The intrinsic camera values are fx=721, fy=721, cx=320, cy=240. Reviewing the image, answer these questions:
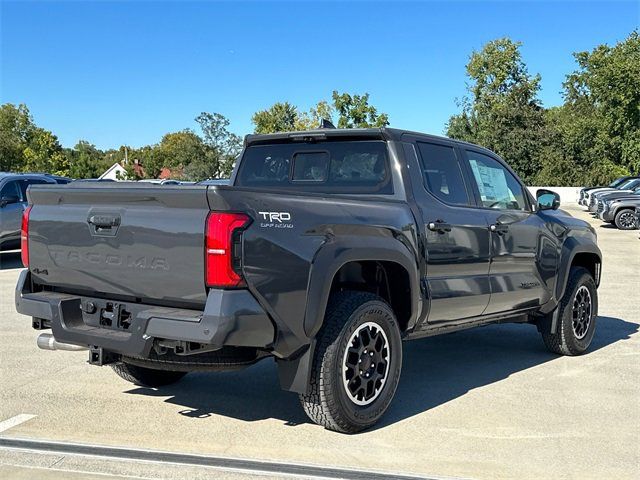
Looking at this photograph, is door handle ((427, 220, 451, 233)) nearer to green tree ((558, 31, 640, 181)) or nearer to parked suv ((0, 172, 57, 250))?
parked suv ((0, 172, 57, 250))

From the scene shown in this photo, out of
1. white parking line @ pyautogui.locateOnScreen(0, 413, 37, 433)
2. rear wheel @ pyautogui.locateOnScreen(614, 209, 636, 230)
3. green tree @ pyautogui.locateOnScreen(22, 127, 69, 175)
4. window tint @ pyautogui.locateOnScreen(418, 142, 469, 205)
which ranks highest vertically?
green tree @ pyautogui.locateOnScreen(22, 127, 69, 175)

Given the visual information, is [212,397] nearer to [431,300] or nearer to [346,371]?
[346,371]

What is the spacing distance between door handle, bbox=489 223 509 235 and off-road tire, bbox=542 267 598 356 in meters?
1.29

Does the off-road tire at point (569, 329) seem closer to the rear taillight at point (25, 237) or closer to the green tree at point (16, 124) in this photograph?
the rear taillight at point (25, 237)

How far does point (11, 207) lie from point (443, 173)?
38.9 ft

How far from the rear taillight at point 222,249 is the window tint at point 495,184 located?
2.87 meters

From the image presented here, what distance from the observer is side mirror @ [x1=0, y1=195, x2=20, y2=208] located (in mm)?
14859

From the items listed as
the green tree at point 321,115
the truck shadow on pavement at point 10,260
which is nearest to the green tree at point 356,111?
the green tree at point 321,115

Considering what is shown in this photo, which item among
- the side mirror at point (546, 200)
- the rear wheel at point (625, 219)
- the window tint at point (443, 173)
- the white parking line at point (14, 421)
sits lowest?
the white parking line at point (14, 421)

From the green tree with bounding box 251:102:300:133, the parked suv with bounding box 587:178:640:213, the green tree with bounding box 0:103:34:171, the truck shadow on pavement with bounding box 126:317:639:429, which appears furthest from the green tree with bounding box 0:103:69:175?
the truck shadow on pavement with bounding box 126:317:639:429

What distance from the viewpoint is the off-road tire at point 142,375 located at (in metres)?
5.57

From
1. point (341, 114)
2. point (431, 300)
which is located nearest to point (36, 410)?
point (431, 300)

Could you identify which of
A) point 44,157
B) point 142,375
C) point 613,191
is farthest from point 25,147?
point 142,375

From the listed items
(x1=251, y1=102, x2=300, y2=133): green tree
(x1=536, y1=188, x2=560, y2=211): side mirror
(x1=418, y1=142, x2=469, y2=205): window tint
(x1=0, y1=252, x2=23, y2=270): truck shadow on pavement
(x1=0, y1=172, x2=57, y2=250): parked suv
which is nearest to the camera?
(x1=418, y1=142, x2=469, y2=205): window tint
